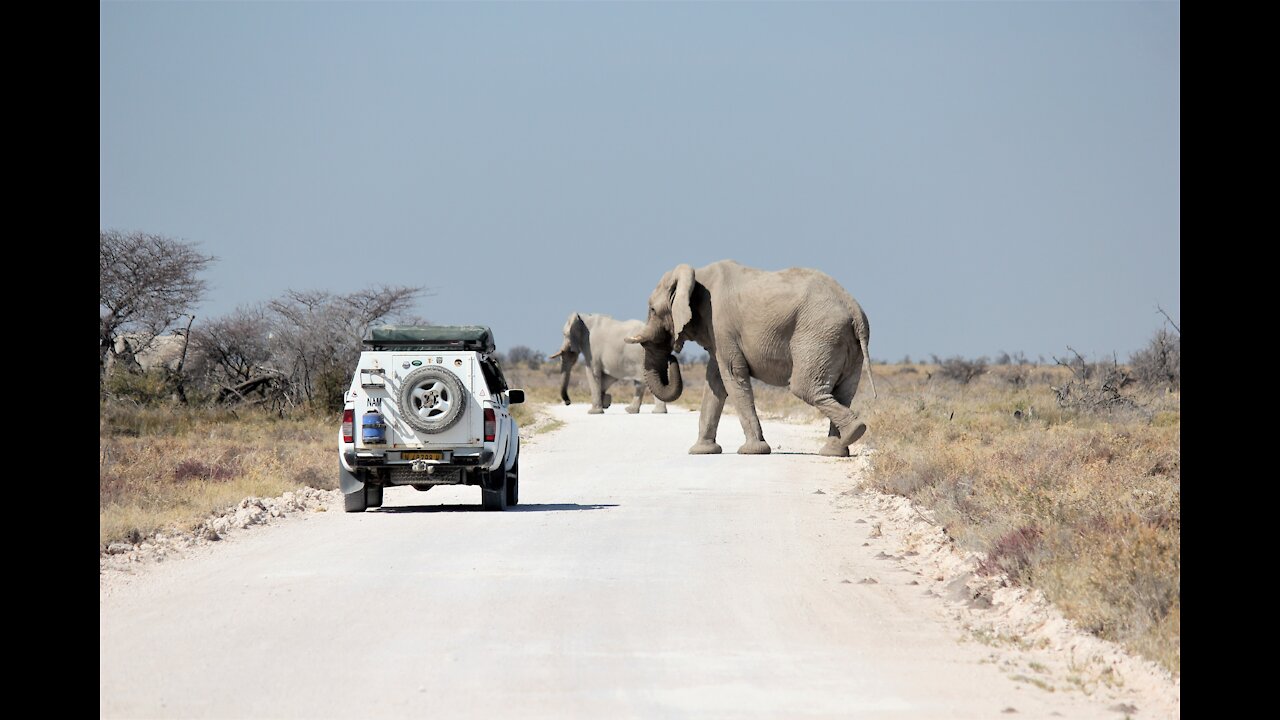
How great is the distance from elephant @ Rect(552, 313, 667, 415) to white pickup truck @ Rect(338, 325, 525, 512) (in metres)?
33.6

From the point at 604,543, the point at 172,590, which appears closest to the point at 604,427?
the point at 604,543

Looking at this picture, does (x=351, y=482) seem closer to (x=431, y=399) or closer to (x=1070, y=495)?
(x=431, y=399)

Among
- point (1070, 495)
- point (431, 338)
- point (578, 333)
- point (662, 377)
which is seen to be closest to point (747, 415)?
point (662, 377)

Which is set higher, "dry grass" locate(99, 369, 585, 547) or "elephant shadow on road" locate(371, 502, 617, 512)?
"dry grass" locate(99, 369, 585, 547)

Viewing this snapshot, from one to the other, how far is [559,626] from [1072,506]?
5694 mm

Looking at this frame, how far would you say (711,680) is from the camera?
7.49m

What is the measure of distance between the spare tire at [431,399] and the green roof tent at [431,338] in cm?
52

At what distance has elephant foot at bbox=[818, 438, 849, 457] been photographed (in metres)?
24.7

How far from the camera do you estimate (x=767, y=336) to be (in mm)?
25328

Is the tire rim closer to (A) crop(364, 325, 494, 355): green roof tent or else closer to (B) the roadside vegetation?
(A) crop(364, 325, 494, 355): green roof tent

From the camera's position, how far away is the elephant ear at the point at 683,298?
26094 millimetres

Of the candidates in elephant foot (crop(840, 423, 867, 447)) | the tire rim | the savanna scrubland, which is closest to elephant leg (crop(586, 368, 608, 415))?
the savanna scrubland

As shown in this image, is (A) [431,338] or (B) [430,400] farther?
(A) [431,338]
